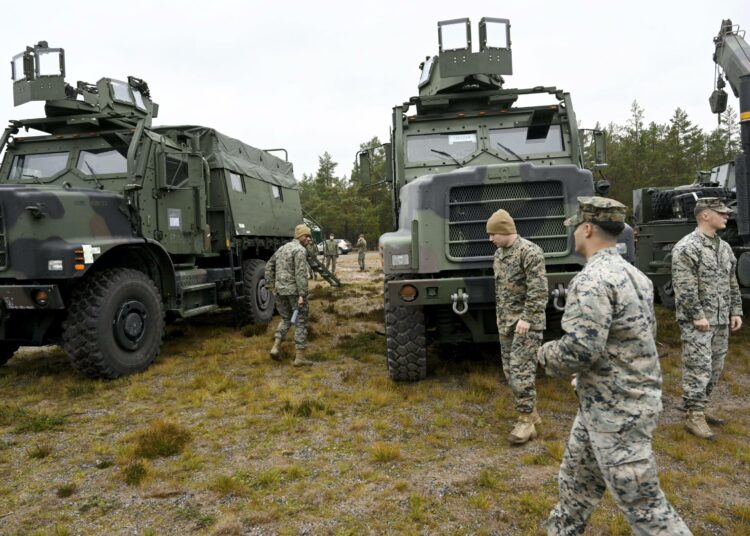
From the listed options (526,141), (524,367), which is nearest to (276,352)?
(524,367)

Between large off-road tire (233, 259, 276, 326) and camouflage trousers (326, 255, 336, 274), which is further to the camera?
camouflage trousers (326, 255, 336, 274)

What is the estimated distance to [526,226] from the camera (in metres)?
4.49

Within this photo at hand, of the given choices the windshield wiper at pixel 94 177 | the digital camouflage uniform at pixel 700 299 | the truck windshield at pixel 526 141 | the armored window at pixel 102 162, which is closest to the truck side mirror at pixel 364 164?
the truck windshield at pixel 526 141

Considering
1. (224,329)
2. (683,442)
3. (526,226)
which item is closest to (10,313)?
(224,329)

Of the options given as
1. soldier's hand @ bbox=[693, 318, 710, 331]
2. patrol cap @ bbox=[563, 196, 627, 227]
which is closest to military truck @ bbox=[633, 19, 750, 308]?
soldier's hand @ bbox=[693, 318, 710, 331]

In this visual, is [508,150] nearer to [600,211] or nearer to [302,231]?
[302,231]

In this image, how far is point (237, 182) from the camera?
8.09m

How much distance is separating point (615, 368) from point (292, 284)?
14.3 feet

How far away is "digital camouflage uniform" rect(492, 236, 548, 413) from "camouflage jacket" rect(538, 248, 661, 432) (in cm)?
147

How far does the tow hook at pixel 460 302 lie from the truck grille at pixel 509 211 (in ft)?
1.43

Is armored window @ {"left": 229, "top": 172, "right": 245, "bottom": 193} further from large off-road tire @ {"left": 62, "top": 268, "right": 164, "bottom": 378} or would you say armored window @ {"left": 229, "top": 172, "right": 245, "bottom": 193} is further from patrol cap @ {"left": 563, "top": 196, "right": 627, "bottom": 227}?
patrol cap @ {"left": 563, "top": 196, "right": 627, "bottom": 227}

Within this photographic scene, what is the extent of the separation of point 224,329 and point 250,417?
13.3 ft

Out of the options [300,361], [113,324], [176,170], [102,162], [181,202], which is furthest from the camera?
[181,202]

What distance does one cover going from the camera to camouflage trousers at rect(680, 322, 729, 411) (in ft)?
12.0
